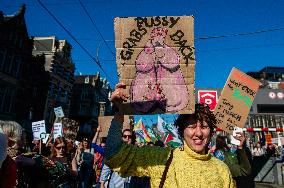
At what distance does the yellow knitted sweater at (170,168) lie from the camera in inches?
86.9

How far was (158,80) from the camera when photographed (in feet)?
8.43

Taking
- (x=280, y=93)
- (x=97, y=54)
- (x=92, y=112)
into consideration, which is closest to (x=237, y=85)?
(x=97, y=54)

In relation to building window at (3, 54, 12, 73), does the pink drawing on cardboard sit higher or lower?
lower

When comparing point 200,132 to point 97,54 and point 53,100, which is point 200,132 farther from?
point 53,100

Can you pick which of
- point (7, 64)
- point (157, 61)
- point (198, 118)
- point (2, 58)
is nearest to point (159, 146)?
point (198, 118)

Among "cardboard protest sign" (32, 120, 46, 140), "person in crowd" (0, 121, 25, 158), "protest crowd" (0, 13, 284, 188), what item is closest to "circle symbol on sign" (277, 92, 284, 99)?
"cardboard protest sign" (32, 120, 46, 140)

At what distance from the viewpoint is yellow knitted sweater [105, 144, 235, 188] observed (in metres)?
2.21

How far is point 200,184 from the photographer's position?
2229 mm

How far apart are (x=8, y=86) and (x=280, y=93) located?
2587 cm

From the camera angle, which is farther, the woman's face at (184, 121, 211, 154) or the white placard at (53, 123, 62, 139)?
the white placard at (53, 123, 62, 139)

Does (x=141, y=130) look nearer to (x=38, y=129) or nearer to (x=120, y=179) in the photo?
(x=38, y=129)

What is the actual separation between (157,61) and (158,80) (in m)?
0.16

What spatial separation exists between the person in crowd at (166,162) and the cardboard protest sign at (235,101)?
6.80 ft

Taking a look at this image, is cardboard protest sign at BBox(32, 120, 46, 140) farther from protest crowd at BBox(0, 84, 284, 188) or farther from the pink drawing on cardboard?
the pink drawing on cardboard
